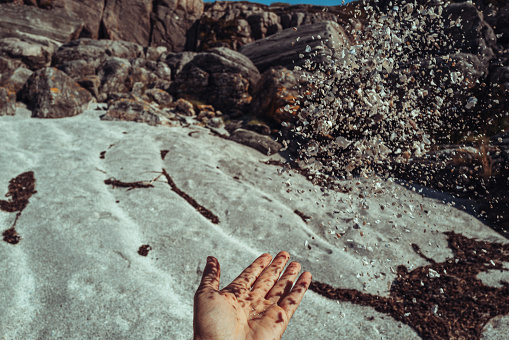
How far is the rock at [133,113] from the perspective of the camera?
930 cm

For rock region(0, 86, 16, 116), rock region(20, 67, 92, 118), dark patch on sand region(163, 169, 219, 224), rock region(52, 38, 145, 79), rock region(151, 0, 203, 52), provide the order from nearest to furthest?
dark patch on sand region(163, 169, 219, 224) < rock region(0, 86, 16, 116) < rock region(20, 67, 92, 118) < rock region(52, 38, 145, 79) < rock region(151, 0, 203, 52)

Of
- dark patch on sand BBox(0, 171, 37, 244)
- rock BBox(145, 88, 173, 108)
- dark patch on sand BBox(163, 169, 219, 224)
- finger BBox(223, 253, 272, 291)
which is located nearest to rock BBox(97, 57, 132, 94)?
rock BBox(145, 88, 173, 108)

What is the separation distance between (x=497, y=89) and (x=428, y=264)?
7.59 metres

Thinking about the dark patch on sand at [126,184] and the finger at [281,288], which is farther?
the dark patch on sand at [126,184]

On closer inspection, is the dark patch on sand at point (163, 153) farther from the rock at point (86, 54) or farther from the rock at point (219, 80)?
the rock at point (86, 54)

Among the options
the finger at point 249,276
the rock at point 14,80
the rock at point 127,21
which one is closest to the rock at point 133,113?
the rock at point 14,80

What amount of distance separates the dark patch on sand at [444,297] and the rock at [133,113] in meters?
7.88

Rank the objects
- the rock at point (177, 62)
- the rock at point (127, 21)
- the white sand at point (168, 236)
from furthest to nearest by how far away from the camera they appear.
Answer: the rock at point (127, 21) → the rock at point (177, 62) → the white sand at point (168, 236)

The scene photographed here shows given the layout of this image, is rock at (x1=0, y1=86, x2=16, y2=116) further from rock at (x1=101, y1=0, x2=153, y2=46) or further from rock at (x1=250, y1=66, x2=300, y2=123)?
rock at (x1=101, y1=0, x2=153, y2=46)

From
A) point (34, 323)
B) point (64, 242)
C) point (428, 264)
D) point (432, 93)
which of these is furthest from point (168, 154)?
point (432, 93)

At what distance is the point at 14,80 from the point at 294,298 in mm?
13215

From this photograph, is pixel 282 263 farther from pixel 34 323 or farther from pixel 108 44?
pixel 108 44

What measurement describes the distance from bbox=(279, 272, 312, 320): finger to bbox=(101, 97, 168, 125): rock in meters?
8.24

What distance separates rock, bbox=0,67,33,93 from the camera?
10089mm
